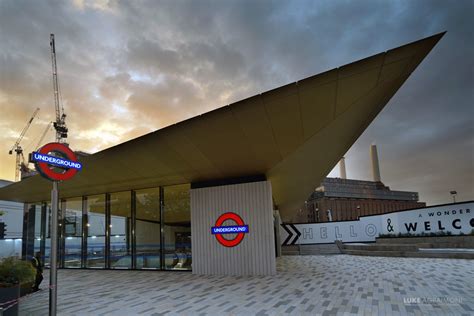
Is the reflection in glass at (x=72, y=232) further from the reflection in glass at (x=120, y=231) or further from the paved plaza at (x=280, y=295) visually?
the paved plaza at (x=280, y=295)

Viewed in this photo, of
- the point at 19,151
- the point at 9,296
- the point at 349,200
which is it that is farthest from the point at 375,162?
the point at 9,296

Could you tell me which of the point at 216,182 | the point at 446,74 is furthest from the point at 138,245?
the point at 446,74

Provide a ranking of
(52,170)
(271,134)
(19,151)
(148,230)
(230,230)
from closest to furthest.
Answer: (52,170) → (271,134) → (230,230) → (148,230) → (19,151)

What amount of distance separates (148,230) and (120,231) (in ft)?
6.93

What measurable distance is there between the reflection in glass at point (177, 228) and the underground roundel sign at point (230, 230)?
171 centimetres

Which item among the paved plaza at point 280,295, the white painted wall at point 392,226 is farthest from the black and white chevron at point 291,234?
the paved plaza at point 280,295

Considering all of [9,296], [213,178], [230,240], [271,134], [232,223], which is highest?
[271,134]

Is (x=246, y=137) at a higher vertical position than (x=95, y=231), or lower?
higher

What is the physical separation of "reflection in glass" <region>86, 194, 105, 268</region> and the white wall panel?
256 inches

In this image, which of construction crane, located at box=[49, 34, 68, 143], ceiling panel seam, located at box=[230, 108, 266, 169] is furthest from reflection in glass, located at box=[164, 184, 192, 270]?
construction crane, located at box=[49, 34, 68, 143]

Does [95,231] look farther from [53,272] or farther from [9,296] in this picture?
[53,272]

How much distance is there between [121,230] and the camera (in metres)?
15.9

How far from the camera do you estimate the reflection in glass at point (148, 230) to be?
47.8 ft

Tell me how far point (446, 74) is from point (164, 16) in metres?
13.7
